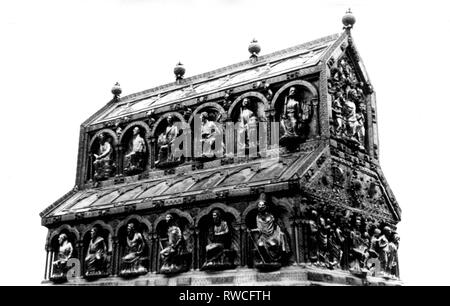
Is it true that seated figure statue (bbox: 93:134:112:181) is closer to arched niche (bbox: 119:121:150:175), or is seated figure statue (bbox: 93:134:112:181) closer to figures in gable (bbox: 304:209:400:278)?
arched niche (bbox: 119:121:150:175)

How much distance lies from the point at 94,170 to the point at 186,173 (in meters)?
4.02

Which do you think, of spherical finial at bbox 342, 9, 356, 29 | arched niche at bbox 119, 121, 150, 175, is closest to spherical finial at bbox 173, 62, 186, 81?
arched niche at bbox 119, 121, 150, 175

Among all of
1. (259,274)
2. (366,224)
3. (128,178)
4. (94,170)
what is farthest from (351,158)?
(94,170)

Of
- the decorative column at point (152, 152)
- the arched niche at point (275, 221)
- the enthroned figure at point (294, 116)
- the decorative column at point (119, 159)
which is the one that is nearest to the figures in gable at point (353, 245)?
the arched niche at point (275, 221)

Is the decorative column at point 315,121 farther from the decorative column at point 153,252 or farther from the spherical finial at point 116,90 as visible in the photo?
the spherical finial at point 116,90

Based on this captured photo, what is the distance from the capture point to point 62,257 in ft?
59.9

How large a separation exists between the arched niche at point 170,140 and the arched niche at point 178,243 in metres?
2.17

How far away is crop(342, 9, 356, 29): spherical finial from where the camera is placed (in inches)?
682

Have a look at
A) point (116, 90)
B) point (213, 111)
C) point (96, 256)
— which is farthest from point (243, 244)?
point (116, 90)

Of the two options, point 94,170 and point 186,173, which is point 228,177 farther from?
point 94,170

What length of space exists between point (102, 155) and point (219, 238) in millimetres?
6430

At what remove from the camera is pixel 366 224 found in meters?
15.9

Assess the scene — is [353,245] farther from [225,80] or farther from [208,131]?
[225,80]
